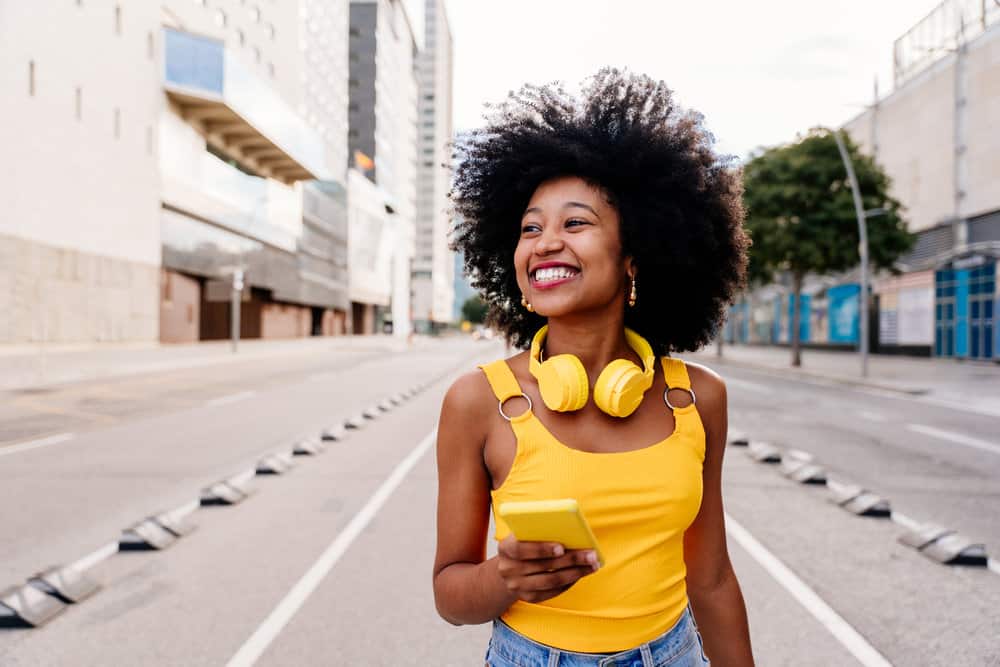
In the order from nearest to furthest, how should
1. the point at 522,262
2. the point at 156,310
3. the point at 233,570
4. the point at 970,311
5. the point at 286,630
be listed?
the point at 522,262
the point at 286,630
the point at 233,570
the point at 970,311
the point at 156,310

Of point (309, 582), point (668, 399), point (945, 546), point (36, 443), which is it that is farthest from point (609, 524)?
point (36, 443)

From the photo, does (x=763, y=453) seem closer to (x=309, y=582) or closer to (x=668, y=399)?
(x=309, y=582)

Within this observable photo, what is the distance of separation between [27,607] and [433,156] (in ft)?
610

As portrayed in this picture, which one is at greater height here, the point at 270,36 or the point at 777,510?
the point at 270,36

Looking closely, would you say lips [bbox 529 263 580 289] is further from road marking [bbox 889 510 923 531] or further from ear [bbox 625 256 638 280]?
road marking [bbox 889 510 923 531]

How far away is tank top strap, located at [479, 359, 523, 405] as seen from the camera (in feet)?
5.60

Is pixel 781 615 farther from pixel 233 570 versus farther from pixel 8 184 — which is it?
pixel 8 184

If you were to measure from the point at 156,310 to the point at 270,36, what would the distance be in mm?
27061

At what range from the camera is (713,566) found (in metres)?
1.93

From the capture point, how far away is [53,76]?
28.2 metres

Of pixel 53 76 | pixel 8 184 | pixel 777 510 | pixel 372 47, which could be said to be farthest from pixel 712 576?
pixel 372 47

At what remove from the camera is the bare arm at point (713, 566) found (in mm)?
1901

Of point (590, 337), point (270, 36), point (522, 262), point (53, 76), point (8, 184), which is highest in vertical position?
point (270, 36)

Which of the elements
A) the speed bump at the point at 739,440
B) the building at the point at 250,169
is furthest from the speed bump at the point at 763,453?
the building at the point at 250,169
